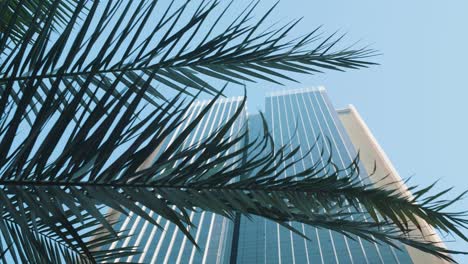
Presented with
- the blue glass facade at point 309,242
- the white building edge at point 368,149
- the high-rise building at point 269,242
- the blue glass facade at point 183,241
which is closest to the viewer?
the blue glass facade at point 309,242

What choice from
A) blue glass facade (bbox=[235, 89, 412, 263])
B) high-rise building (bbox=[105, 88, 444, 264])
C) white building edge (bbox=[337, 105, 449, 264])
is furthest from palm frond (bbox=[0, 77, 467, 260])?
white building edge (bbox=[337, 105, 449, 264])

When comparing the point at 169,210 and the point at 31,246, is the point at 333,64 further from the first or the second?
the point at 31,246

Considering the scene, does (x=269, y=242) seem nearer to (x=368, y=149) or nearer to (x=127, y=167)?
(x=368, y=149)

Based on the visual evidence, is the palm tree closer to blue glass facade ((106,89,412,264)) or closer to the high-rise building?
the high-rise building

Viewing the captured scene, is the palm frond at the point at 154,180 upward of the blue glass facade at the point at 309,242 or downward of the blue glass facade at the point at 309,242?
downward

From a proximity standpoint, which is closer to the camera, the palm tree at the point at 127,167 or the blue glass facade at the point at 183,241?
the palm tree at the point at 127,167

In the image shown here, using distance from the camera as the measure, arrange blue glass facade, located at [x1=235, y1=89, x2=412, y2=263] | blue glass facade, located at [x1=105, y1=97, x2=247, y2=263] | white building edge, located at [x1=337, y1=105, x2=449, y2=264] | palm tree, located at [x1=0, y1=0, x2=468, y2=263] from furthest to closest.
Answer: white building edge, located at [x1=337, y1=105, x2=449, y2=264], blue glass facade, located at [x1=105, y1=97, x2=247, y2=263], blue glass facade, located at [x1=235, y1=89, x2=412, y2=263], palm tree, located at [x1=0, y1=0, x2=468, y2=263]

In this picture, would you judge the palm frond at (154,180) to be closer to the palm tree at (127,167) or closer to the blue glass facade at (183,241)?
the palm tree at (127,167)

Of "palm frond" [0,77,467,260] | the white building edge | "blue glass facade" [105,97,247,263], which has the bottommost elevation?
"palm frond" [0,77,467,260]

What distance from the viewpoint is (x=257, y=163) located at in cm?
104

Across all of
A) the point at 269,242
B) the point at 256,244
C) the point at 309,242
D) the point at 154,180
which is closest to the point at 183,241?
the point at 256,244

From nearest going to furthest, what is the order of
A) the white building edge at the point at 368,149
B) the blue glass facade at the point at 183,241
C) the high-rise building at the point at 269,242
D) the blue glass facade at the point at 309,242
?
1. the blue glass facade at the point at 309,242
2. the high-rise building at the point at 269,242
3. the blue glass facade at the point at 183,241
4. the white building edge at the point at 368,149

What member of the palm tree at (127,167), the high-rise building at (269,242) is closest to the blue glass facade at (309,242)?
the high-rise building at (269,242)

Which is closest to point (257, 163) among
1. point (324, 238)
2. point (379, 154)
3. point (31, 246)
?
point (31, 246)
